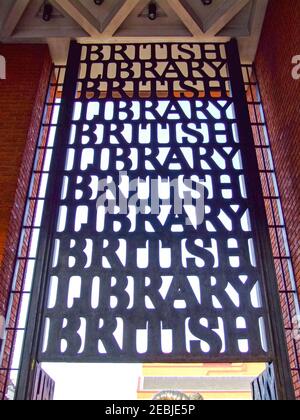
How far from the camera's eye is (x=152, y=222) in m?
3.24

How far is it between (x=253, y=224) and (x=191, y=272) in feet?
Answer: 2.04

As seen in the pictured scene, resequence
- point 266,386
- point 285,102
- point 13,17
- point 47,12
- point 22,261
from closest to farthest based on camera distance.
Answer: point 266,386 → point 22,261 → point 285,102 → point 13,17 → point 47,12

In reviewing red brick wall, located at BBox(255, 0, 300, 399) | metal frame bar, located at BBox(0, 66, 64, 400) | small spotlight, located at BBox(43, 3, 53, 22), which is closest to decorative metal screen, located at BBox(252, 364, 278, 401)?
red brick wall, located at BBox(255, 0, 300, 399)

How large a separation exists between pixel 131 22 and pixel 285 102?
1.80 meters

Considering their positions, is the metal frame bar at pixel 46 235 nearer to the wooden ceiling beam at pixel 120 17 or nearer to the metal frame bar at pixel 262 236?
the wooden ceiling beam at pixel 120 17

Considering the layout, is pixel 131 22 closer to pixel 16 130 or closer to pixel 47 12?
A: pixel 47 12

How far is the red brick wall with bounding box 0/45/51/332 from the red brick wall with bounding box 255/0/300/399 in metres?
2.12

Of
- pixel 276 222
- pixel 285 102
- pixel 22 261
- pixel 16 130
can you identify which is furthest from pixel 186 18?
pixel 22 261

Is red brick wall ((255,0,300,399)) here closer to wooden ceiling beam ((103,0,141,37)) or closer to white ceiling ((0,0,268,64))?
white ceiling ((0,0,268,64))

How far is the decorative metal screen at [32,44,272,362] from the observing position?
2775 millimetres

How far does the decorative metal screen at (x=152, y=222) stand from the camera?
2775 millimetres

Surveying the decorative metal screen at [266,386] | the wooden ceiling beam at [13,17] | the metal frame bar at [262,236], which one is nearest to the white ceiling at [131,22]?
the wooden ceiling beam at [13,17]

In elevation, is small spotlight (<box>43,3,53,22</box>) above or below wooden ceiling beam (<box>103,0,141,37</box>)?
above

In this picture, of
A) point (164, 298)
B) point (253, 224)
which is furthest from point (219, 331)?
point (253, 224)
